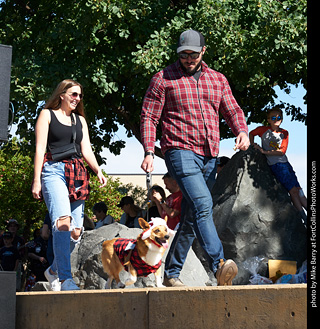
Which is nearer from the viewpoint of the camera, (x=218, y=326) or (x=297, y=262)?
(x=218, y=326)

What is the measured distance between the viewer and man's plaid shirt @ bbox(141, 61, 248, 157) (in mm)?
5352

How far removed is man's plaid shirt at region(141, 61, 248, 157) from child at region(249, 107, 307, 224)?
13.6 ft

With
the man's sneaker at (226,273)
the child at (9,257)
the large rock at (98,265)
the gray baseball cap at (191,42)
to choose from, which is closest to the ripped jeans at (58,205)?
the man's sneaker at (226,273)

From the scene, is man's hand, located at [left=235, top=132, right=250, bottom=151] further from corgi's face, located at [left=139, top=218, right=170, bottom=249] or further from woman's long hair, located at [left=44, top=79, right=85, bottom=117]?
woman's long hair, located at [left=44, top=79, right=85, bottom=117]

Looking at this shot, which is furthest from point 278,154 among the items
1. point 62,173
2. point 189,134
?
point 62,173

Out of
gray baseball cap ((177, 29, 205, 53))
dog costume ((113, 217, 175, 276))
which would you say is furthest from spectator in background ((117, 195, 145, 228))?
gray baseball cap ((177, 29, 205, 53))

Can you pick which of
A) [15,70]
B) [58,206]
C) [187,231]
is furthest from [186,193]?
[15,70]

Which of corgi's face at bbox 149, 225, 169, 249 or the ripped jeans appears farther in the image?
corgi's face at bbox 149, 225, 169, 249

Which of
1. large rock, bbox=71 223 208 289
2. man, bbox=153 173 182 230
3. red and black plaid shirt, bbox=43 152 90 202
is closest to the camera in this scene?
red and black plaid shirt, bbox=43 152 90 202

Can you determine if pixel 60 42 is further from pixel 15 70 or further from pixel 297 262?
pixel 297 262

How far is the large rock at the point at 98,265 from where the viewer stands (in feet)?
28.3

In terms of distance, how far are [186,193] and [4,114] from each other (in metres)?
1.69

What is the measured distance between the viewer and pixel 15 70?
1290 centimetres

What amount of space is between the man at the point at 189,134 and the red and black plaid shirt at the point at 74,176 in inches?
25.1
